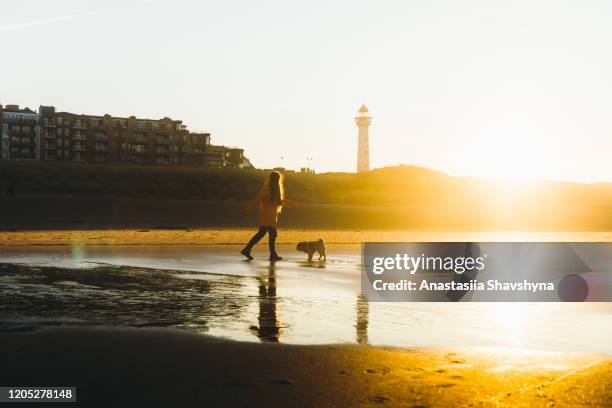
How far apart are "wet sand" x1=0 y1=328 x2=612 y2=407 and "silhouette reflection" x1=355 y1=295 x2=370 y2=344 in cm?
56

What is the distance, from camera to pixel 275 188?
1862 centimetres

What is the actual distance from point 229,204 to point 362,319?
52.1 m

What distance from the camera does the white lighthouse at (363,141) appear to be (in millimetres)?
141500

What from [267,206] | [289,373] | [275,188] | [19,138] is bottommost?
[289,373]

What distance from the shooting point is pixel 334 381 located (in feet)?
20.1

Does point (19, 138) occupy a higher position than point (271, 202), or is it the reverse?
point (19, 138)

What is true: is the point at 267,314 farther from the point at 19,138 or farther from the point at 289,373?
the point at 19,138

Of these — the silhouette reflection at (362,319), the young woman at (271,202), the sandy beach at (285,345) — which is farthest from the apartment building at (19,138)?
the silhouette reflection at (362,319)

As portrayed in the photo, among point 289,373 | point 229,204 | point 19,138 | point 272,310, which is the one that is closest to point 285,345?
point 289,373

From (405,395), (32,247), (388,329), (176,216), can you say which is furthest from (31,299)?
(176,216)

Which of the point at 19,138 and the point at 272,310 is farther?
the point at 19,138

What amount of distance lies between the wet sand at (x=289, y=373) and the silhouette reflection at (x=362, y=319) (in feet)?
1.82

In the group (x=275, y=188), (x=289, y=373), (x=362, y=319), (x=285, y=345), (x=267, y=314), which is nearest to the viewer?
(x=289, y=373)

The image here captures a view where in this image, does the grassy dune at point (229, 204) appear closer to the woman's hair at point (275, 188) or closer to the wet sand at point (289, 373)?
the woman's hair at point (275, 188)
